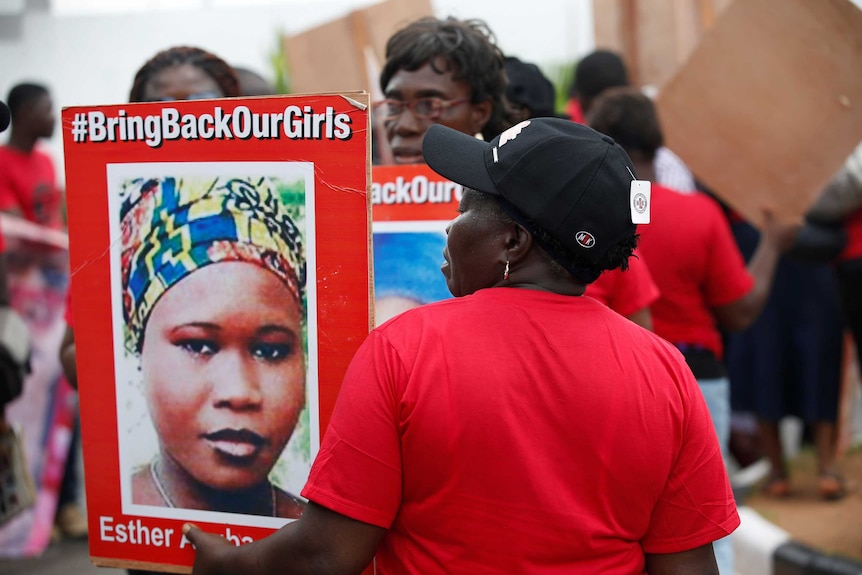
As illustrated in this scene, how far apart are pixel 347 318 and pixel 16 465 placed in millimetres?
2998

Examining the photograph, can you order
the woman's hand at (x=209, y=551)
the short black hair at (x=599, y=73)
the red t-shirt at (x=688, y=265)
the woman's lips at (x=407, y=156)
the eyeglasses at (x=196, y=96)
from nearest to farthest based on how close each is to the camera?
the woman's hand at (x=209, y=551), the woman's lips at (x=407, y=156), the eyeglasses at (x=196, y=96), the red t-shirt at (x=688, y=265), the short black hair at (x=599, y=73)

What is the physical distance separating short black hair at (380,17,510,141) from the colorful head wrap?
2.92 feet

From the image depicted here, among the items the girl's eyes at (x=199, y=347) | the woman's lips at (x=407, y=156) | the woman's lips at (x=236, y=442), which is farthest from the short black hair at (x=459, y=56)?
the woman's lips at (x=236, y=442)

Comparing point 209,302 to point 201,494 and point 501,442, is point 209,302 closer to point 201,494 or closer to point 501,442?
point 201,494

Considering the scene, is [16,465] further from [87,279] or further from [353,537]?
[353,537]

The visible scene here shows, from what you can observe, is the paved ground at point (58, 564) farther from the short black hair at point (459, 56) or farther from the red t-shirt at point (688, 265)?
the short black hair at point (459, 56)

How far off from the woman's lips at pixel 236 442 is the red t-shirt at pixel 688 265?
1.73 metres

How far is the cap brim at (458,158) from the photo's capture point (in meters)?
1.70

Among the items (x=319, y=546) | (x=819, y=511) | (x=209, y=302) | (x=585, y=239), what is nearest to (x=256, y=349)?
(x=209, y=302)

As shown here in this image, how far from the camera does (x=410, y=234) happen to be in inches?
87.5

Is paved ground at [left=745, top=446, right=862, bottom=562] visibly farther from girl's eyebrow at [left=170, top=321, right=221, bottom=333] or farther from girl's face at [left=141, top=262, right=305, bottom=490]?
girl's eyebrow at [left=170, top=321, right=221, bottom=333]

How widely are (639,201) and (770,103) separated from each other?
171 centimetres

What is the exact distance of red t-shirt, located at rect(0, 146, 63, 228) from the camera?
231 inches

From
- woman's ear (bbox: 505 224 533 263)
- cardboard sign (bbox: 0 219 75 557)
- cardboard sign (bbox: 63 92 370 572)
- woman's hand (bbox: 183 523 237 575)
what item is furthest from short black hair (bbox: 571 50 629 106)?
woman's hand (bbox: 183 523 237 575)
